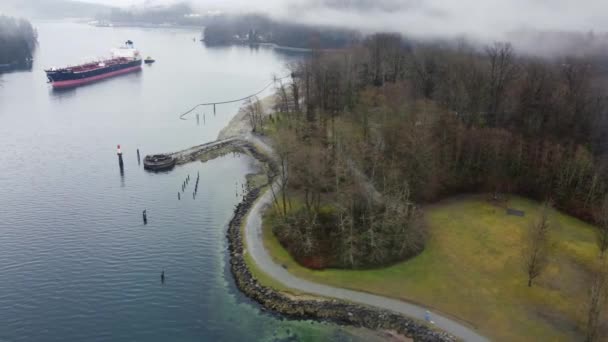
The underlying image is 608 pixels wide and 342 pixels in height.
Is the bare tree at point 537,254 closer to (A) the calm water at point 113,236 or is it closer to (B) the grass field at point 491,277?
(B) the grass field at point 491,277

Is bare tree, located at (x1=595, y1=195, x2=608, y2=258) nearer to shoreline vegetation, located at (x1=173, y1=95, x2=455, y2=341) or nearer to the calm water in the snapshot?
shoreline vegetation, located at (x1=173, y1=95, x2=455, y2=341)

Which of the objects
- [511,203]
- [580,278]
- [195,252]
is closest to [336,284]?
[195,252]

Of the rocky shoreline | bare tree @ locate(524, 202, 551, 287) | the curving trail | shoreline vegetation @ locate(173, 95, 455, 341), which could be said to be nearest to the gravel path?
the curving trail

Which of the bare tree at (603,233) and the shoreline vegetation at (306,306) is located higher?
the bare tree at (603,233)

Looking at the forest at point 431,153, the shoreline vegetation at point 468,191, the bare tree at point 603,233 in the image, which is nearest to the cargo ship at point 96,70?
the forest at point 431,153

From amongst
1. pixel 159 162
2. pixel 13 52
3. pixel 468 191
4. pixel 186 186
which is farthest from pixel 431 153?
pixel 13 52
